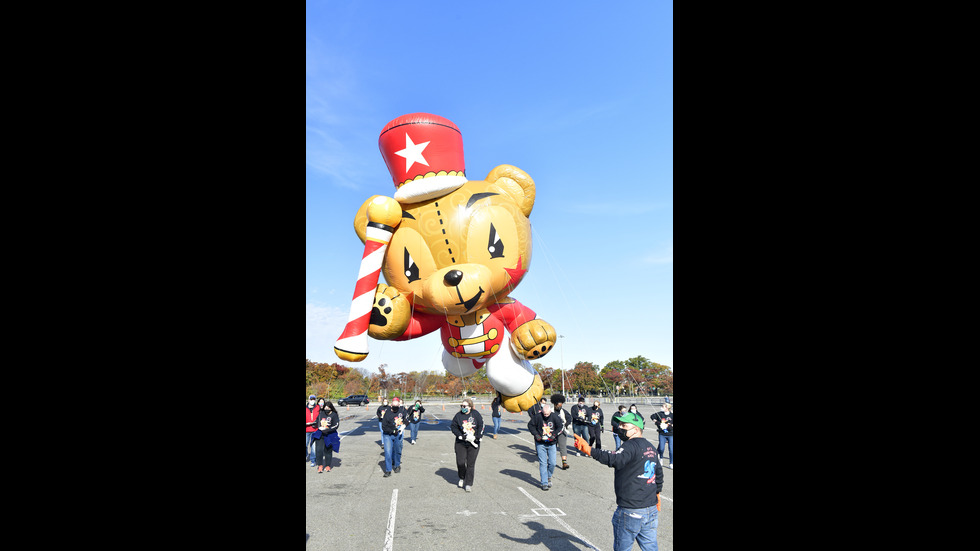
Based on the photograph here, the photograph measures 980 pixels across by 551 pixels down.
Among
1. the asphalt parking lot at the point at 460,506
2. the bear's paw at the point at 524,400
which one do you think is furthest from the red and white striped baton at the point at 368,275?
the bear's paw at the point at 524,400

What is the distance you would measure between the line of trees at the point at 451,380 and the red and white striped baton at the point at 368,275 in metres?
26.7

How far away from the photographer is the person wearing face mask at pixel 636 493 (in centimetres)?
439

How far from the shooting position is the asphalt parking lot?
582 centimetres

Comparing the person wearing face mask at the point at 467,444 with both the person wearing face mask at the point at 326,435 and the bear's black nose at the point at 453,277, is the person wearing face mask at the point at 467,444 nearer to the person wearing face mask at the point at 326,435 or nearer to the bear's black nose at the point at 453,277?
the bear's black nose at the point at 453,277

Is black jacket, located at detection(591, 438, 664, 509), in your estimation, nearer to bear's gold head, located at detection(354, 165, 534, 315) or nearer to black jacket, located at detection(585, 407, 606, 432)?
bear's gold head, located at detection(354, 165, 534, 315)

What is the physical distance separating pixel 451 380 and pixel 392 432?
119 ft

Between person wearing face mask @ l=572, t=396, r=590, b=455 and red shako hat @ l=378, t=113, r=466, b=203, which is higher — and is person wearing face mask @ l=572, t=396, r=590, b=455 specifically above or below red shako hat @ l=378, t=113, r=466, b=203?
below

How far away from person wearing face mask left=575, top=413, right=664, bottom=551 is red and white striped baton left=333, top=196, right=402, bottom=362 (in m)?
4.94

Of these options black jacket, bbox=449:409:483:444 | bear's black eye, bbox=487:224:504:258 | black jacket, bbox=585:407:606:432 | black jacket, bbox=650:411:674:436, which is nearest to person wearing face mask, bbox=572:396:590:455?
black jacket, bbox=585:407:606:432

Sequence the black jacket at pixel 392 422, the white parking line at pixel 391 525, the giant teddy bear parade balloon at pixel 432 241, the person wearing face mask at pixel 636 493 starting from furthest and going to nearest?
1. the black jacket at pixel 392 422
2. the giant teddy bear parade balloon at pixel 432 241
3. the white parking line at pixel 391 525
4. the person wearing face mask at pixel 636 493
